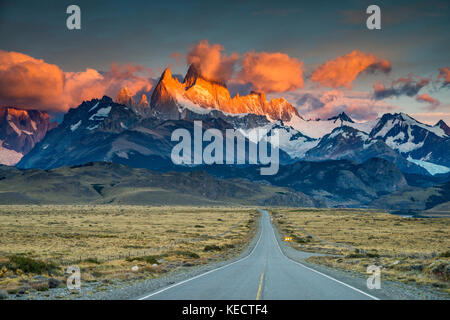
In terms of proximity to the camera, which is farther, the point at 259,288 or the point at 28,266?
the point at 28,266

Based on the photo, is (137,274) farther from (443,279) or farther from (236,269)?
(443,279)

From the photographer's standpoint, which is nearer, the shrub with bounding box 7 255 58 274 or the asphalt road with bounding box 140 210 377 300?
the asphalt road with bounding box 140 210 377 300

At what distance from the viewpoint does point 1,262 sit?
32.7 m

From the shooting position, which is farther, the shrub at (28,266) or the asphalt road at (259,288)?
the shrub at (28,266)

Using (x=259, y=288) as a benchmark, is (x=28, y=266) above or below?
below
